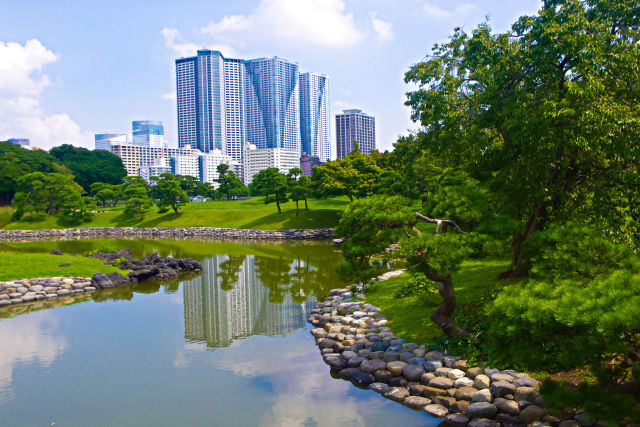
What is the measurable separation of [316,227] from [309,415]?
33.3 metres

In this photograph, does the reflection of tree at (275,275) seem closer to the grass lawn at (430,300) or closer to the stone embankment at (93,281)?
the stone embankment at (93,281)

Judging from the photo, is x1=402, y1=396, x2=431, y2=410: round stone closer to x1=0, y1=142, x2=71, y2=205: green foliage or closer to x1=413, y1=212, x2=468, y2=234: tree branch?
x1=413, y1=212, x2=468, y2=234: tree branch

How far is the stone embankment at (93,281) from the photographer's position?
17.1 m

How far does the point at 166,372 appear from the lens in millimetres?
10156

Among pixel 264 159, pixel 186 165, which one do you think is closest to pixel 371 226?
pixel 264 159

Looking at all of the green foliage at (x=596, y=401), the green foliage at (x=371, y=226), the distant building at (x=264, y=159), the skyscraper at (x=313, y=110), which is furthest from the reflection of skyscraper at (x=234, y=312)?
the skyscraper at (x=313, y=110)

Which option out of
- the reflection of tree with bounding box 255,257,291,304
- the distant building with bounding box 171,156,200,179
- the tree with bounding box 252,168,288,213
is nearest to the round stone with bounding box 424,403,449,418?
the reflection of tree with bounding box 255,257,291,304

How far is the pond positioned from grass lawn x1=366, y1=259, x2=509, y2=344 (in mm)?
2157

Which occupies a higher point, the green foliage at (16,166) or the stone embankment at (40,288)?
the green foliage at (16,166)

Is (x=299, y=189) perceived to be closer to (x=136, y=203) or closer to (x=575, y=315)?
(x=136, y=203)

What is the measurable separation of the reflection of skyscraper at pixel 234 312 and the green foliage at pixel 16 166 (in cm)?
4679

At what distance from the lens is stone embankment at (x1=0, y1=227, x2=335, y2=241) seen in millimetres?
40719

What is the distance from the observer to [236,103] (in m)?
173

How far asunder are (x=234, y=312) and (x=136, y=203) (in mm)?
42962
